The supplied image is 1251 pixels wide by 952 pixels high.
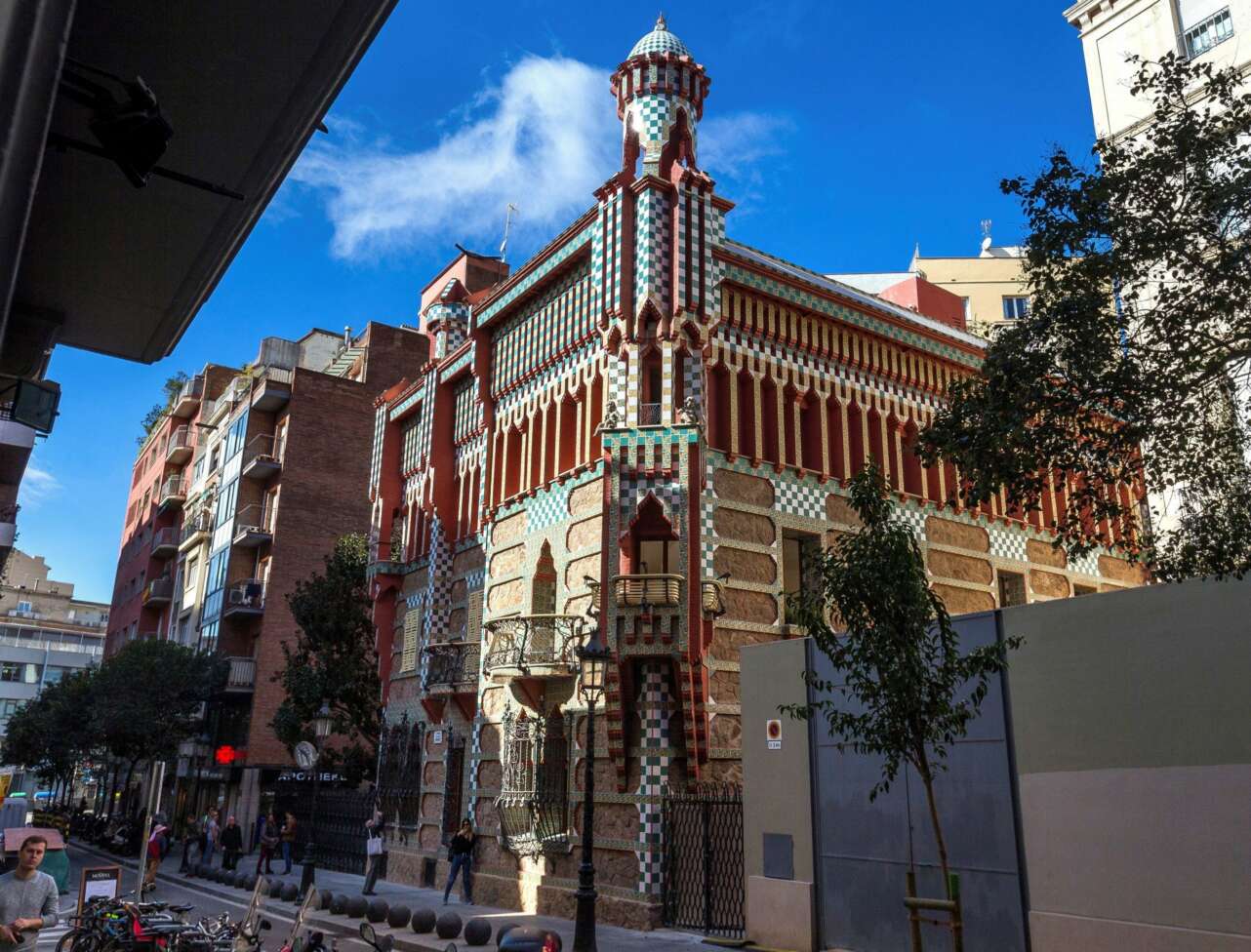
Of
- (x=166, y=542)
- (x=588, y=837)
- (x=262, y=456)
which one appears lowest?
(x=588, y=837)

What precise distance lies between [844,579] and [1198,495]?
363 cm

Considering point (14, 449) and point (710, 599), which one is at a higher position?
point (14, 449)

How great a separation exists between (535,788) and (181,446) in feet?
143

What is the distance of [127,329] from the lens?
6.55 m

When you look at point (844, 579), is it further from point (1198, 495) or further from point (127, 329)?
point (127, 329)

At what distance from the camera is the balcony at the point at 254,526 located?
4022cm

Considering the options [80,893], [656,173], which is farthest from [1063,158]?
[80,893]

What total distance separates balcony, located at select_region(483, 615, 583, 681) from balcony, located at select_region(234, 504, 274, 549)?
23.4 m

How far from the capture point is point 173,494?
2178 inches

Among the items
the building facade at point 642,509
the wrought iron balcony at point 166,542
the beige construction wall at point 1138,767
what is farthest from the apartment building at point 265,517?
the beige construction wall at point 1138,767

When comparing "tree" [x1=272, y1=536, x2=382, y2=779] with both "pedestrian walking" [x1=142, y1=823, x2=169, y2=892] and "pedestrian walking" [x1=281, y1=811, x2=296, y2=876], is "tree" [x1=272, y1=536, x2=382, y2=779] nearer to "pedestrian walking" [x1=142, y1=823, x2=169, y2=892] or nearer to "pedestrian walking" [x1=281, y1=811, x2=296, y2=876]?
"pedestrian walking" [x1=281, y1=811, x2=296, y2=876]

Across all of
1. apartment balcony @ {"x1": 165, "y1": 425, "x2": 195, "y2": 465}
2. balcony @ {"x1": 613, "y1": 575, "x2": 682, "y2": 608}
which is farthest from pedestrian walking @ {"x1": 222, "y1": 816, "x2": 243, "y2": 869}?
apartment balcony @ {"x1": 165, "y1": 425, "x2": 195, "y2": 465}

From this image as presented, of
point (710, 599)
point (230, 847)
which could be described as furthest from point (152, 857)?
point (710, 599)

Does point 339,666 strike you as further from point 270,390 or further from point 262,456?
point 270,390
